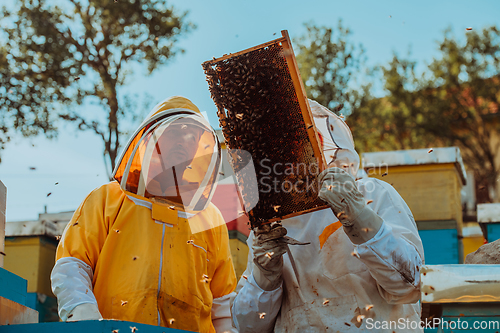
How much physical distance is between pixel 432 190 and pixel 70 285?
481 centimetres

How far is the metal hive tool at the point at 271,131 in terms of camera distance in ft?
8.21

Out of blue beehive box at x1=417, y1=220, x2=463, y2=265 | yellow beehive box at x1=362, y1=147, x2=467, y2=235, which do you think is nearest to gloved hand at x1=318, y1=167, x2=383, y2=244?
yellow beehive box at x1=362, y1=147, x2=467, y2=235

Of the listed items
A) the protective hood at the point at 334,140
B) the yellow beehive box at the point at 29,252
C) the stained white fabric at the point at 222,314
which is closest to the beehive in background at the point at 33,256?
the yellow beehive box at the point at 29,252

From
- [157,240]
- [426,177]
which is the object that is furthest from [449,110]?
[157,240]

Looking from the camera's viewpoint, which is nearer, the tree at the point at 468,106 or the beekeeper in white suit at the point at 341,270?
the beekeeper in white suit at the point at 341,270

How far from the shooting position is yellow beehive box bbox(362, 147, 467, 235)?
6090 mm

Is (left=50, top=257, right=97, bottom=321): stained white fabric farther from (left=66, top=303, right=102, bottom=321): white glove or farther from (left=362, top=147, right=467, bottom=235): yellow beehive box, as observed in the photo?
(left=362, top=147, right=467, bottom=235): yellow beehive box

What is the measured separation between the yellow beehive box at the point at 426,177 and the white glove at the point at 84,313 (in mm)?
4158

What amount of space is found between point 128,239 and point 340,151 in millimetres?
1447

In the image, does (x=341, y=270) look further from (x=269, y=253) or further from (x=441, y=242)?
(x=441, y=242)

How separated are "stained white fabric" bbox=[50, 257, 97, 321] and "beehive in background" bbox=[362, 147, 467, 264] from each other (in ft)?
13.6

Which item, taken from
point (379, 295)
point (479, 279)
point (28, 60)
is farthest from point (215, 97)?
point (28, 60)

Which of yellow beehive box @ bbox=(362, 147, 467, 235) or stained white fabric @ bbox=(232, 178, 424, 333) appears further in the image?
yellow beehive box @ bbox=(362, 147, 467, 235)

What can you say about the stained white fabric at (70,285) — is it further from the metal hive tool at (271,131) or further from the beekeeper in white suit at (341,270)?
the metal hive tool at (271,131)
